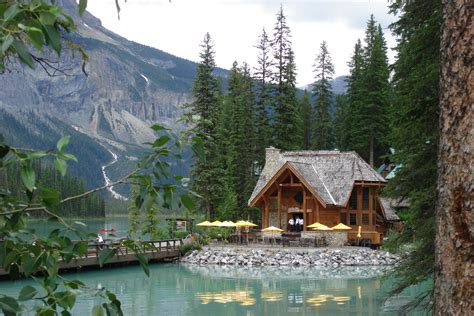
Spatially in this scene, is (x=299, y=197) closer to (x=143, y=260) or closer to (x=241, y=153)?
(x=241, y=153)

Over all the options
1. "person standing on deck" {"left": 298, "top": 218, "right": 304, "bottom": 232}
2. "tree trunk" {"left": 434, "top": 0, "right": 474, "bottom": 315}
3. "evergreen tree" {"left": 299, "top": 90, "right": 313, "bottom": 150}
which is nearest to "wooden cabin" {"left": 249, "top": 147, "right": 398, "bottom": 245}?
"person standing on deck" {"left": 298, "top": 218, "right": 304, "bottom": 232}

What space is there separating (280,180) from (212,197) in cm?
477

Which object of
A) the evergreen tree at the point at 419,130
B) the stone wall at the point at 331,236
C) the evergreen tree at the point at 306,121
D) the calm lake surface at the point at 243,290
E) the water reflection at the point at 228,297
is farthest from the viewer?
the evergreen tree at the point at 306,121

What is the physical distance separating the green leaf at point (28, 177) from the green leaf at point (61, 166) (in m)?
0.07

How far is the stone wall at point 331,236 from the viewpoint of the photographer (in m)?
34.7

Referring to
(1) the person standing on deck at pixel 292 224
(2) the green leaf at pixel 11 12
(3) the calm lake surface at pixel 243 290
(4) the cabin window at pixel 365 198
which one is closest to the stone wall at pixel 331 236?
→ (1) the person standing on deck at pixel 292 224

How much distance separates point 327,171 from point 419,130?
2735 cm

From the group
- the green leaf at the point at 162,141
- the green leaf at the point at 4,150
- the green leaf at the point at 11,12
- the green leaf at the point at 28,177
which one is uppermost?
the green leaf at the point at 11,12

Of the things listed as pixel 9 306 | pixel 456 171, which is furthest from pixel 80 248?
pixel 456 171

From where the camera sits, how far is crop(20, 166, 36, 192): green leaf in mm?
1733

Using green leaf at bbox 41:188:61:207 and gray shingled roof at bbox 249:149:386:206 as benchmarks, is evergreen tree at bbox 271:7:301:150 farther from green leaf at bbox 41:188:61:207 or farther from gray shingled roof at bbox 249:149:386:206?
green leaf at bbox 41:188:61:207

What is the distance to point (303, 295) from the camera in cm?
2097

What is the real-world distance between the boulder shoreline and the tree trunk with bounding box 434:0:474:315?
27.5m

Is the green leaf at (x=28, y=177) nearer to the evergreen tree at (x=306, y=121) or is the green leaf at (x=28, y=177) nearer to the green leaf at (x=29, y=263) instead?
the green leaf at (x=29, y=263)
